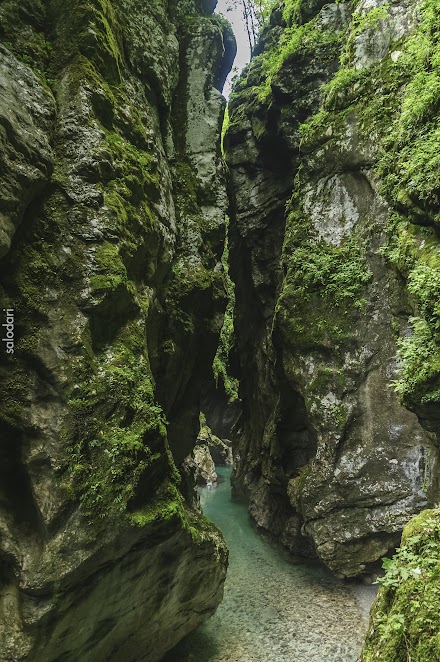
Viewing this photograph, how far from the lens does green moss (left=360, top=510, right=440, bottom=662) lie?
2332 mm

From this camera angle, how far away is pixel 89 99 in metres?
6.40

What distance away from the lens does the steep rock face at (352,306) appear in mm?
7828

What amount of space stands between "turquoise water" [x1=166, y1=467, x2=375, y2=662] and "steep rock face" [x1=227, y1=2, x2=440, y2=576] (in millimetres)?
804

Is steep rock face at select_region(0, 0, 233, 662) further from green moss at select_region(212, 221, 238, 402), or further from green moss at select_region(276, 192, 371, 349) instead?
green moss at select_region(212, 221, 238, 402)

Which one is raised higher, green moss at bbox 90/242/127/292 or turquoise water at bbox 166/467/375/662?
green moss at bbox 90/242/127/292

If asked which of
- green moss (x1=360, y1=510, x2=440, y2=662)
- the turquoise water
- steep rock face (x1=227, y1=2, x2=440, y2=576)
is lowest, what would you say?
the turquoise water

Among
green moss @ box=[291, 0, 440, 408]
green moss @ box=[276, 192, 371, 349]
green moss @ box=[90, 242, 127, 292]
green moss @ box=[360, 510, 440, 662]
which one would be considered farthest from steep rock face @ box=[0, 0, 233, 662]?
green moss @ box=[291, 0, 440, 408]

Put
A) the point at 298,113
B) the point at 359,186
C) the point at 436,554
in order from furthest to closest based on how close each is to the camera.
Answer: the point at 298,113
the point at 359,186
the point at 436,554

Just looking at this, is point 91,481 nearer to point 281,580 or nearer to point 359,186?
point 281,580

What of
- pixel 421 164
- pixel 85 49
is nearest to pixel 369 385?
pixel 421 164

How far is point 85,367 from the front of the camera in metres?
5.43

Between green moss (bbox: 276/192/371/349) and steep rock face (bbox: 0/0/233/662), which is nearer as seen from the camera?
steep rock face (bbox: 0/0/233/662)

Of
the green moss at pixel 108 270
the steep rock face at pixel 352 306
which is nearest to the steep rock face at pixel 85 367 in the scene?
the green moss at pixel 108 270

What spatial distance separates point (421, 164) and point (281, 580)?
1019 centimetres
